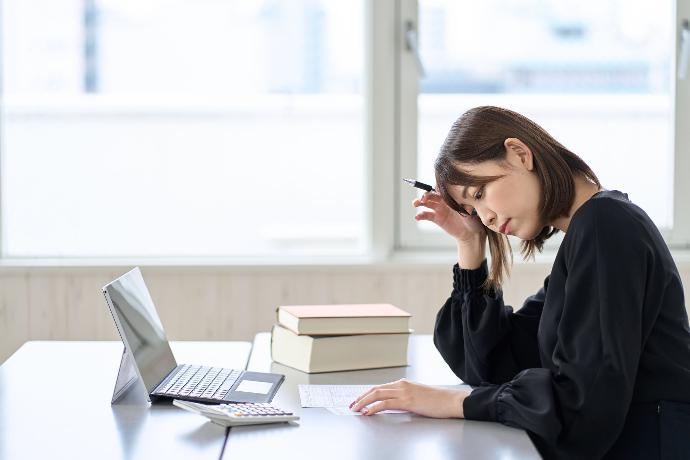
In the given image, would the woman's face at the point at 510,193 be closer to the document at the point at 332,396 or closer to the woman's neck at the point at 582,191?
the woman's neck at the point at 582,191

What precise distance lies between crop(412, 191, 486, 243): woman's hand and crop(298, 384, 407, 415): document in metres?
0.38

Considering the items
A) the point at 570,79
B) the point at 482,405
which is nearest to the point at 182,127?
the point at 570,79

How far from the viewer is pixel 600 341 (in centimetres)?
139

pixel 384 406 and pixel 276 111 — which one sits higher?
pixel 276 111

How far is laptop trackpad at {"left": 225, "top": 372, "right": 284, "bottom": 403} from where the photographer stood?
1.56 metres

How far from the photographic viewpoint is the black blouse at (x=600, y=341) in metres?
1.38

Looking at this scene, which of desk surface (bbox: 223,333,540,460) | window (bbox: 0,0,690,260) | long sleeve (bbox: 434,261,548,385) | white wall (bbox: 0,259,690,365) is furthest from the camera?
window (bbox: 0,0,690,260)

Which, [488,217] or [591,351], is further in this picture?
[488,217]

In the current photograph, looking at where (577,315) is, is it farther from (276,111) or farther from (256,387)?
(276,111)

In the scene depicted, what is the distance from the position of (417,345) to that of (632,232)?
774mm

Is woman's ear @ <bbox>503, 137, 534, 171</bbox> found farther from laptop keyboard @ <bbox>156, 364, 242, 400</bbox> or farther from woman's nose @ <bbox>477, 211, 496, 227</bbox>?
laptop keyboard @ <bbox>156, 364, 242, 400</bbox>

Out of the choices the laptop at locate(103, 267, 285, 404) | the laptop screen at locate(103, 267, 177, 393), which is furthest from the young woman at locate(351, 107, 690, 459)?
the laptop screen at locate(103, 267, 177, 393)

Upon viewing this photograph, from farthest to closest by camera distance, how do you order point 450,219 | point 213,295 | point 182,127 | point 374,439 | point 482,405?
point 182,127 → point 213,295 → point 450,219 → point 482,405 → point 374,439

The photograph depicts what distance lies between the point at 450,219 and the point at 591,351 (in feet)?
1.81
